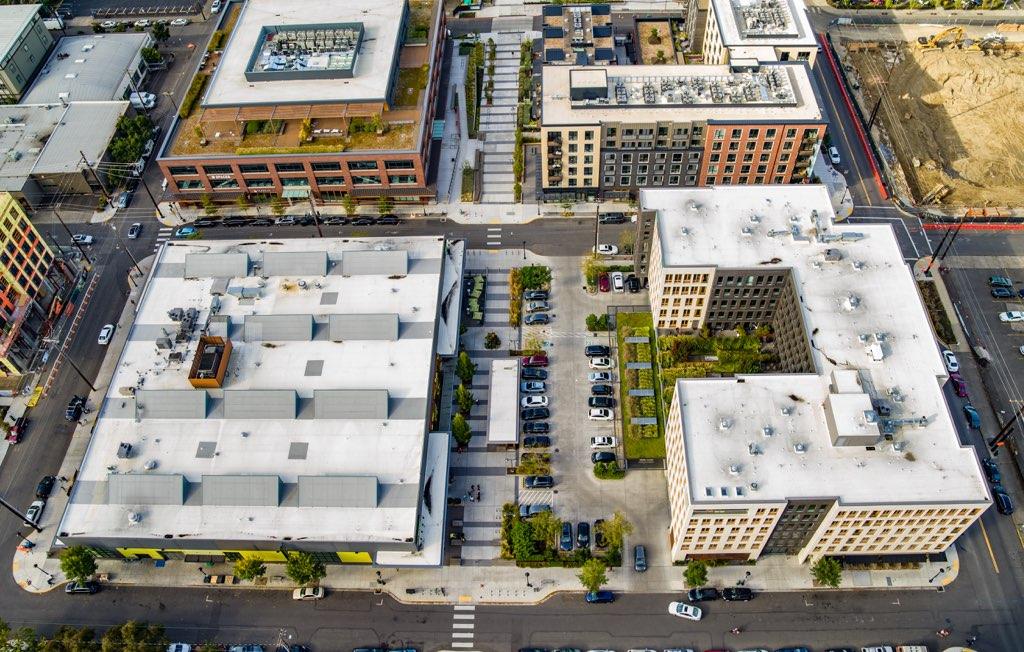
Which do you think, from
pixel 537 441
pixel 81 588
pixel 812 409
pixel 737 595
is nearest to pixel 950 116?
pixel 812 409

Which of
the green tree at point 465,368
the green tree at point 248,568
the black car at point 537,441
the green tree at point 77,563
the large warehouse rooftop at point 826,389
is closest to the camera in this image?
the large warehouse rooftop at point 826,389

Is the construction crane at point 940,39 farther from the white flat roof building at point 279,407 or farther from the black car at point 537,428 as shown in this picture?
the black car at point 537,428

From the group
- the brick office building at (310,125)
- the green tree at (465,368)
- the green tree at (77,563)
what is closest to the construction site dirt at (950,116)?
the green tree at (465,368)

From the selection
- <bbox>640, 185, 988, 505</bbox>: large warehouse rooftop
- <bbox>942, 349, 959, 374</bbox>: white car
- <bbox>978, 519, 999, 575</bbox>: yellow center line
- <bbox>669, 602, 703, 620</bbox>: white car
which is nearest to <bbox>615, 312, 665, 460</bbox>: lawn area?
<bbox>640, 185, 988, 505</bbox>: large warehouse rooftop

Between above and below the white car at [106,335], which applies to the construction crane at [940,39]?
above

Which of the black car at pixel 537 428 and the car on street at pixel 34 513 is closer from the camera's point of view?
the car on street at pixel 34 513

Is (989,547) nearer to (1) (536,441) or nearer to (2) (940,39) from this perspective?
(1) (536,441)

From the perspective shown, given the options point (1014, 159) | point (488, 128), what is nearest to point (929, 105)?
point (1014, 159)

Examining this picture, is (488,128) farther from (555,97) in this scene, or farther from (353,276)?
(353,276)
